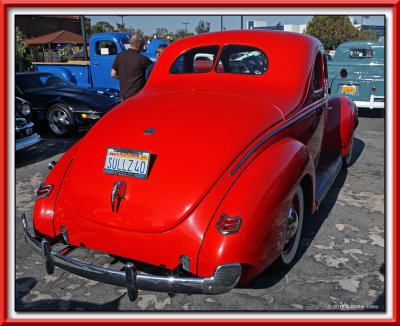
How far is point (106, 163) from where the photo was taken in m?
2.77

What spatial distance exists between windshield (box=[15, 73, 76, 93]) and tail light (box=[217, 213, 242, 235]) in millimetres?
6647

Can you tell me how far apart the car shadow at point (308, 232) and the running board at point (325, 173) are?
0.30m

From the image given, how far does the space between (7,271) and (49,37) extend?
36.0 meters

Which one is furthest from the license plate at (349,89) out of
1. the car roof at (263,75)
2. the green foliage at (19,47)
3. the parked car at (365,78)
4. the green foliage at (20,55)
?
the green foliage at (19,47)

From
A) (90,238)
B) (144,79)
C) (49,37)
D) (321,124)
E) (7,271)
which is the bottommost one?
(7,271)

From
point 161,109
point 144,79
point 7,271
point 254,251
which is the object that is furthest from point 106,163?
point 144,79

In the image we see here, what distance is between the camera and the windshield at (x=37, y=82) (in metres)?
7.85

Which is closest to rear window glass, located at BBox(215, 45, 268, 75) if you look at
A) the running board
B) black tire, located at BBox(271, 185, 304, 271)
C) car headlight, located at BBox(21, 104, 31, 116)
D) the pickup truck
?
the running board

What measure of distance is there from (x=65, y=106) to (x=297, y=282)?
581cm

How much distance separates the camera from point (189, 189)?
8.29 feet

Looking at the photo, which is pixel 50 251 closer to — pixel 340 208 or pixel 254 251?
pixel 254 251

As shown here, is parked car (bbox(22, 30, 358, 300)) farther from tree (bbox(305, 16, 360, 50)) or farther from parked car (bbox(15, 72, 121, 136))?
tree (bbox(305, 16, 360, 50))

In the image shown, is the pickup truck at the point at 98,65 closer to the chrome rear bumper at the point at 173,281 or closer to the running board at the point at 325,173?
the running board at the point at 325,173

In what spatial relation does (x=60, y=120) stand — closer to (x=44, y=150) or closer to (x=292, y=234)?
(x=44, y=150)
